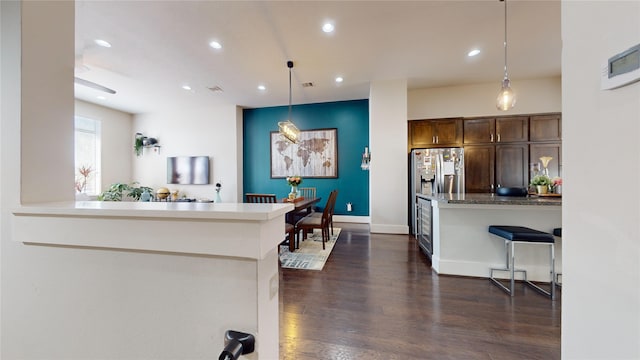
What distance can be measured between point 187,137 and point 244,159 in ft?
5.49

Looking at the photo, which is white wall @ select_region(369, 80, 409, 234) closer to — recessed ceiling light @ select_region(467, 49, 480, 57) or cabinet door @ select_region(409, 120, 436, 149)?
cabinet door @ select_region(409, 120, 436, 149)

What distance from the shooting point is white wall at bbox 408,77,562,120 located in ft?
14.6

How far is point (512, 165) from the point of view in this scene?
4441 mm

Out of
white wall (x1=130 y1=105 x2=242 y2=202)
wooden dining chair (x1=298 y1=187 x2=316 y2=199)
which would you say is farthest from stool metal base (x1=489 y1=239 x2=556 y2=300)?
white wall (x1=130 y1=105 x2=242 y2=202)

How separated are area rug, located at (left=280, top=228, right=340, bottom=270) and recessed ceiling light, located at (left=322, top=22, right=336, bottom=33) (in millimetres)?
2964

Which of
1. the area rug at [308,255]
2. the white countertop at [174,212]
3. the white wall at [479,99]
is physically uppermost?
the white wall at [479,99]

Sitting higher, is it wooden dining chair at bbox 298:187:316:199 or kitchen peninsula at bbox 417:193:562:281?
wooden dining chair at bbox 298:187:316:199

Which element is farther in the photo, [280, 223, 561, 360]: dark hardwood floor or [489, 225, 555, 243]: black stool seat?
[489, 225, 555, 243]: black stool seat

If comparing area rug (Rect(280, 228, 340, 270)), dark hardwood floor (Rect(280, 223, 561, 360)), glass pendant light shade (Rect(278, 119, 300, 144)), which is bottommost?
dark hardwood floor (Rect(280, 223, 561, 360))

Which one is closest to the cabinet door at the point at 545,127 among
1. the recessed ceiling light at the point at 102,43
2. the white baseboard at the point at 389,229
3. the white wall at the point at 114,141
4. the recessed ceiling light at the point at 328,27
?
the white baseboard at the point at 389,229

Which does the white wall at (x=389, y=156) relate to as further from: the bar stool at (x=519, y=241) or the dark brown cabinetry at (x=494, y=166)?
the bar stool at (x=519, y=241)

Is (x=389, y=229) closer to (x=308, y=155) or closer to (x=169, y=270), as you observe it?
(x=308, y=155)

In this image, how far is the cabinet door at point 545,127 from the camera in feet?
14.1

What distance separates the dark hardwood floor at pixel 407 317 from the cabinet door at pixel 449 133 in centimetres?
294
